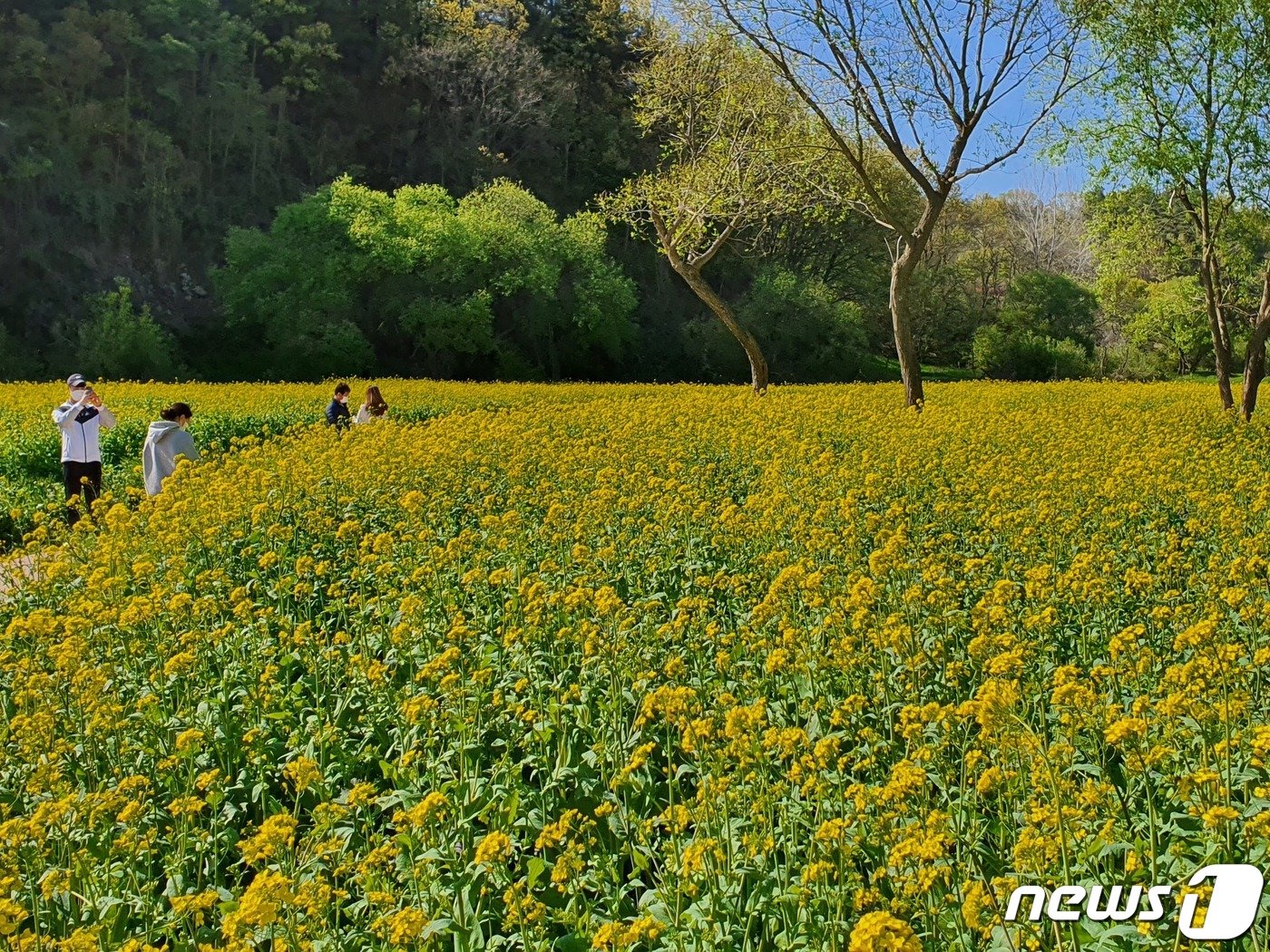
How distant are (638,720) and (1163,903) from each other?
1.98 metres

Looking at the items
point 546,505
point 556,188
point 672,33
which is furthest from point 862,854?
point 556,188

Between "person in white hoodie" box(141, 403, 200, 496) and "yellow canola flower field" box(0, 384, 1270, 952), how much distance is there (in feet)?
8.83

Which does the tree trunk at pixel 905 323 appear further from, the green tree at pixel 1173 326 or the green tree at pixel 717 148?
the green tree at pixel 1173 326

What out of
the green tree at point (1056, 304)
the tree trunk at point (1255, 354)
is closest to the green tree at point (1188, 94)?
the tree trunk at point (1255, 354)

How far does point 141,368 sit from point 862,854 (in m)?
41.3

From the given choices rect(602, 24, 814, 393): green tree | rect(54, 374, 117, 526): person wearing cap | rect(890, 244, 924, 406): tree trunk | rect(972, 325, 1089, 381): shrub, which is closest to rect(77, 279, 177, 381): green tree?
rect(602, 24, 814, 393): green tree

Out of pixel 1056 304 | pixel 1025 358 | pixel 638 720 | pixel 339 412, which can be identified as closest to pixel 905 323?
pixel 339 412

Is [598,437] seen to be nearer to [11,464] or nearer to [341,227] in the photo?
[11,464]

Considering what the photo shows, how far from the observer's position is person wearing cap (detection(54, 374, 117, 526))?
12.7m

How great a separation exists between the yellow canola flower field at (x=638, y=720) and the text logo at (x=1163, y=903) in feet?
0.22

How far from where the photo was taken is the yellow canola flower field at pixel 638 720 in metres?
3.63

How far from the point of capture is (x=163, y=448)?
12.4 m

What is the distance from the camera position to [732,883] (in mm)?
3779

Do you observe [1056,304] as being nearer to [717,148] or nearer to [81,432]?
[717,148]
